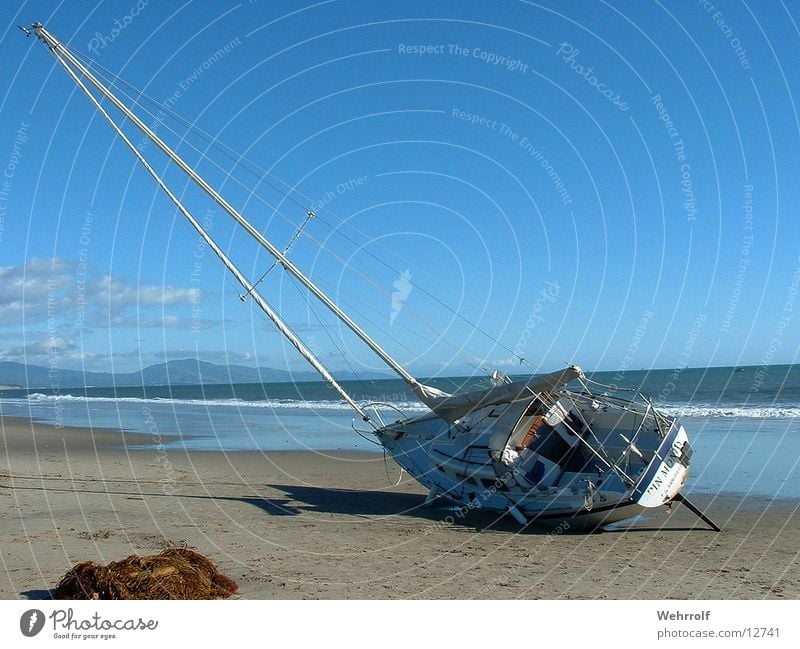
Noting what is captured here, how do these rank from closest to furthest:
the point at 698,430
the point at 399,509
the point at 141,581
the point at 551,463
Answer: the point at 141,581, the point at 551,463, the point at 399,509, the point at 698,430

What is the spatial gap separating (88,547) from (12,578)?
243 cm

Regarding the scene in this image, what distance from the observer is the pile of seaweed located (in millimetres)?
9117

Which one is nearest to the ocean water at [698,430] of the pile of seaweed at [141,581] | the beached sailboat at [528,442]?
the beached sailboat at [528,442]

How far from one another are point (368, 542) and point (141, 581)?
6219 mm

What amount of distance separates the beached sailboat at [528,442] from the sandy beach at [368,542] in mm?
735

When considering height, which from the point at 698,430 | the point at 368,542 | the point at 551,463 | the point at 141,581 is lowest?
the point at 368,542

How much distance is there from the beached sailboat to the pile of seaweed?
7.87 m

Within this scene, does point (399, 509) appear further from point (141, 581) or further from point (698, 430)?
point (698, 430)

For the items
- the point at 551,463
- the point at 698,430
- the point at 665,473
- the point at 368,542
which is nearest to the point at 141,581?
the point at 368,542

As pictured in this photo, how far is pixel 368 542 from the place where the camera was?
1477cm

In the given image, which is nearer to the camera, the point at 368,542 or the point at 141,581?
the point at 141,581

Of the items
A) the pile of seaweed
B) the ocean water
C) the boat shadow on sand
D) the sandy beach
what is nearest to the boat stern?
the sandy beach
